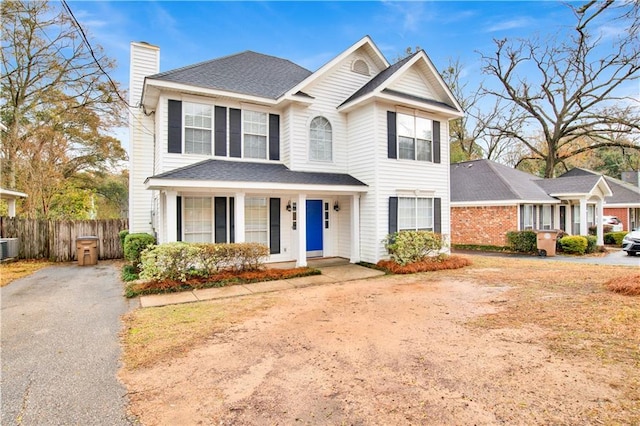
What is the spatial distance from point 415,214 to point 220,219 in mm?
6782

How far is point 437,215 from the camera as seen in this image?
1272 cm

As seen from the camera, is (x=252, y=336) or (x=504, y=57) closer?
(x=252, y=336)

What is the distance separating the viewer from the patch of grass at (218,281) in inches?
311

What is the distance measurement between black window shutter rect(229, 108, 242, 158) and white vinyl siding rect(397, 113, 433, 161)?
214 inches

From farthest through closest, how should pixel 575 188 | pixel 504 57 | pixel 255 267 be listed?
pixel 504 57 → pixel 575 188 → pixel 255 267

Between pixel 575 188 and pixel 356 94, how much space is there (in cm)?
1503

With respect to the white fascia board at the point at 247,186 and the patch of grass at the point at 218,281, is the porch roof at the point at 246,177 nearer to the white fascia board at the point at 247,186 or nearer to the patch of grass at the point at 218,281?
the white fascia board at the point at 247,186

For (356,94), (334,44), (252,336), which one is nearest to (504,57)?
(334,44)

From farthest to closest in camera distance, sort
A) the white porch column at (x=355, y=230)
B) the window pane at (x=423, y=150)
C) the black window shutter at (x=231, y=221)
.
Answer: the window pane at (x=423, y=150) → the white porch column at (x=355, y=230) → the black window shutter at (x=231, y=221)

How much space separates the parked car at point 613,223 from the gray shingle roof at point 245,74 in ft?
78.1

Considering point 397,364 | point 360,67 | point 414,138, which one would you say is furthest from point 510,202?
point 397,364

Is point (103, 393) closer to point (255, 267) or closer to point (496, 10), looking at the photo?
point (255, 267)

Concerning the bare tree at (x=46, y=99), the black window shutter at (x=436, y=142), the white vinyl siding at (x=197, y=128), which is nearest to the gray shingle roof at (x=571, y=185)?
the black window shutter at (x=436, y=142)

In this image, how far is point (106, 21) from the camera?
1073 cm
